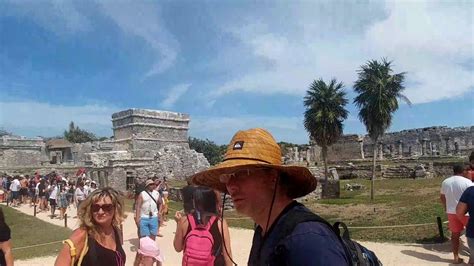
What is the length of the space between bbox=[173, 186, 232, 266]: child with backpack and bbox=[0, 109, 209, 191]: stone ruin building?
882 inches

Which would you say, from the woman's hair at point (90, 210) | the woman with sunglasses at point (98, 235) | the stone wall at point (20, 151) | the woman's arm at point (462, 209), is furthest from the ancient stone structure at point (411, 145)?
the woman with sunglasses at point (98, 235)

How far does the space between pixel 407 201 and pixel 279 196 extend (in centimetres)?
1463

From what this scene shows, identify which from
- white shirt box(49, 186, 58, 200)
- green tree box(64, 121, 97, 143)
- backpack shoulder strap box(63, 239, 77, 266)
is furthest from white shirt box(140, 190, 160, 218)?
green tree box(64, 121, 97, 143)

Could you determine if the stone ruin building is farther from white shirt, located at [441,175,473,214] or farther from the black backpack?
the black backpack

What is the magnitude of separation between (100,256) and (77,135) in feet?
262

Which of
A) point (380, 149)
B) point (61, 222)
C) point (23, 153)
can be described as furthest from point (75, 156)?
point (380, 149)

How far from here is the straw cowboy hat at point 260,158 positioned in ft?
6.52

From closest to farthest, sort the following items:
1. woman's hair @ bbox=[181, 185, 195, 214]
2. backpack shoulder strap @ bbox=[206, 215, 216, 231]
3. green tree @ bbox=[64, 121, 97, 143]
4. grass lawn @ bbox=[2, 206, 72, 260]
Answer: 1. backpack shoulder strap @ bbox=[206, 215, 216, 231]
2. woman's hair @ bbox=[181, 185, 195, 214]
3. grass lawn @ bbox=[2, 206, 72, 260]
4. green tree @ bbox=[64, 121, 97, 143]

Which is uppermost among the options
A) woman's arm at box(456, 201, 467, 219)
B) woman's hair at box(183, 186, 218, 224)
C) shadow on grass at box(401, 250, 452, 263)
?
woman's hair at box(183, 186, 218, 224)

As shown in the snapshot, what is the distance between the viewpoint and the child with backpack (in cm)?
405

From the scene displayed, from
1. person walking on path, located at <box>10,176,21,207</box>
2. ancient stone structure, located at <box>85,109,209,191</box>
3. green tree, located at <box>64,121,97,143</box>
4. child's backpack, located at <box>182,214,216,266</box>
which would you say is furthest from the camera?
green tree, located at <box>64,121,97,143</box>

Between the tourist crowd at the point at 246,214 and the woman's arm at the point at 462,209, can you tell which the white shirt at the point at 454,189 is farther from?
the woman's arm at the point at 462,209

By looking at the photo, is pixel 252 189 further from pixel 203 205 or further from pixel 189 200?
pixel 189 200

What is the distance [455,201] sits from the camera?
272 inches
